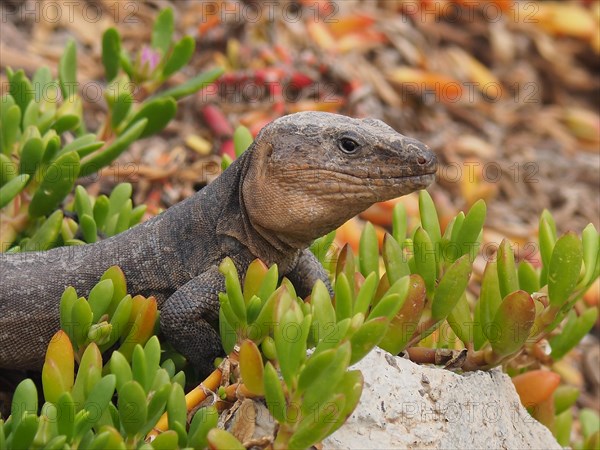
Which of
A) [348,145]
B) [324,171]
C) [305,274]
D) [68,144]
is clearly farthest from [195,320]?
[68,144]

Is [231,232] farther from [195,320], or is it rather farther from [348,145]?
[348,145]

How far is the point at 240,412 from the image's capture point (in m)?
2.85

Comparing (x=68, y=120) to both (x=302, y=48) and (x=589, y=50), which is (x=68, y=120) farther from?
(x=589, y=50)

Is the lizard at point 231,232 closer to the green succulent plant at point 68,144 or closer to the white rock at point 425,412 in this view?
the green succulent plant at point 68,144

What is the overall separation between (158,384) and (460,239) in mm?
1163

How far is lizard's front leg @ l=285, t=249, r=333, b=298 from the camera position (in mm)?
3715

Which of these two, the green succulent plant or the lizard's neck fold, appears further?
the green succulent plant

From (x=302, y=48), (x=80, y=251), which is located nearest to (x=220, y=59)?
(x=302, y=48)

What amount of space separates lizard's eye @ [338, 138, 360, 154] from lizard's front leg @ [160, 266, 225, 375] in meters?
0.61

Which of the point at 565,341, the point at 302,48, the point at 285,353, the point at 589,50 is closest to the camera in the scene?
the point at 285,353

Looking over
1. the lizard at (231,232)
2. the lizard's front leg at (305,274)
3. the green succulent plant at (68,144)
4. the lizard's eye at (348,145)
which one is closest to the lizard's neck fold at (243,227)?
the lizard at (231,232)

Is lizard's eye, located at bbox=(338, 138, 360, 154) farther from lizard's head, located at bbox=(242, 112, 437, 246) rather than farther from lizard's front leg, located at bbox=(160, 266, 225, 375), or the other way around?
lizard's front leg, located at bbox=(160, 266, 225, 375)

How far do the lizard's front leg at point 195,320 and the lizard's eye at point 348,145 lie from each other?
61 cm

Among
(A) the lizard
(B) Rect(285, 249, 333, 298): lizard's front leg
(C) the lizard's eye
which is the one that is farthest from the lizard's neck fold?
(C) the lizard's eye
